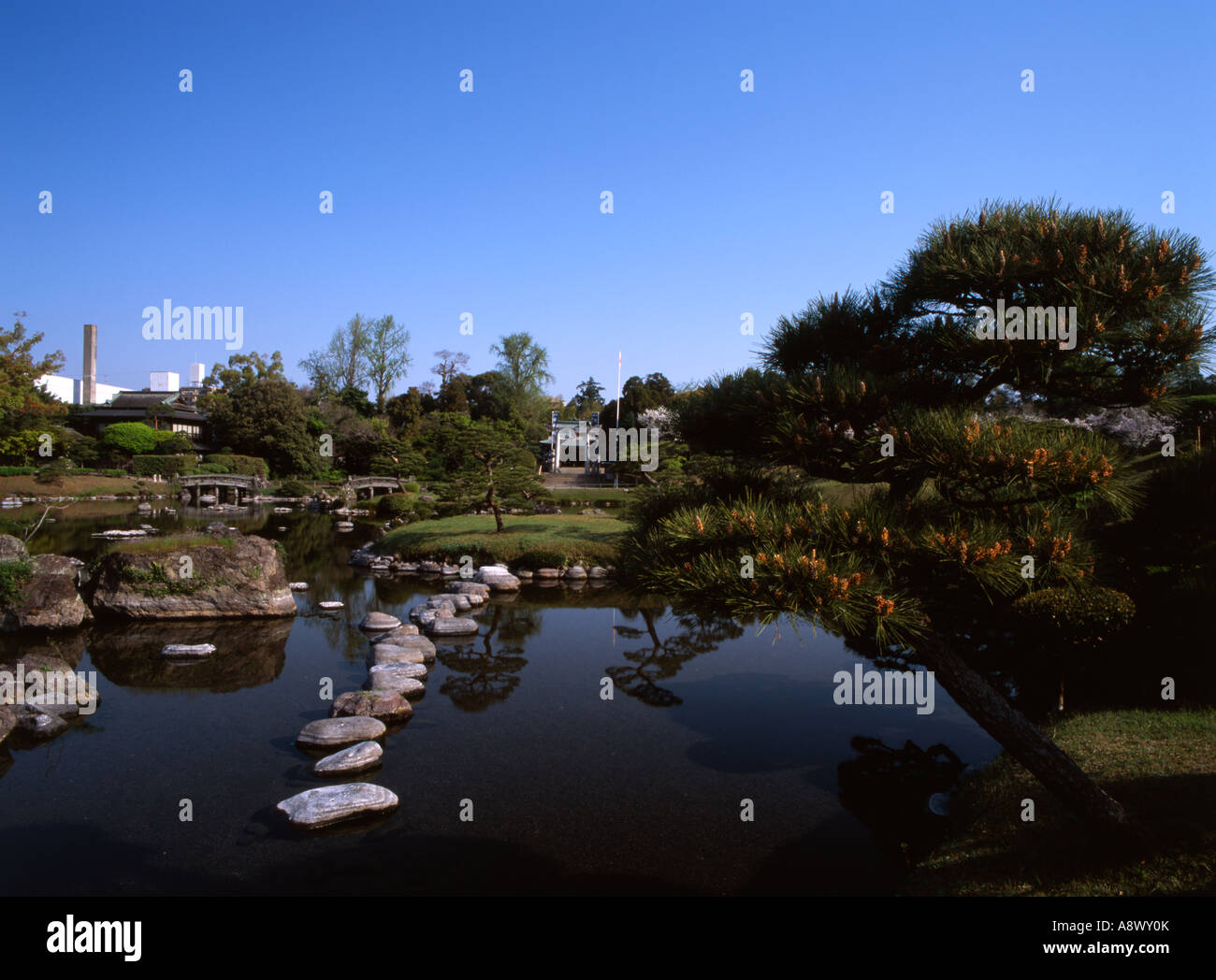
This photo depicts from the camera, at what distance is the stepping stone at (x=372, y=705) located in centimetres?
1073

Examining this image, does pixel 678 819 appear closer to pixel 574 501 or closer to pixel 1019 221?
pixel 1019 221

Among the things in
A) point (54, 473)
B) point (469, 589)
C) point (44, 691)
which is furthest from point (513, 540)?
point (54, 473)

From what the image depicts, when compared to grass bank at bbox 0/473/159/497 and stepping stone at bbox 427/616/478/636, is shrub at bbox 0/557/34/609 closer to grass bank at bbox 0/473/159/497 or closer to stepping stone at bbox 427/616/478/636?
stepping stone at bbox 427/616/478/636

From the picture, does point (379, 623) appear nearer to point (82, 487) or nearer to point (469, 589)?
point (469, 589)

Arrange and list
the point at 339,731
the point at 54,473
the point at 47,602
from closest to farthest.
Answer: the point at 339,731 < the point at 47,602 < the point at 54,473

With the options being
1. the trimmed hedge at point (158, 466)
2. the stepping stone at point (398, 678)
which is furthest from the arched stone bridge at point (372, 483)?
the stepping stone at point (398, 678)

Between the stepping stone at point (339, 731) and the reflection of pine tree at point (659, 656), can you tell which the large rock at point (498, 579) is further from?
the stepping stone at point (339, 731)

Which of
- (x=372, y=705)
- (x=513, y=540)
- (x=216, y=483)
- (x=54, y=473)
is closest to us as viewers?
(x=372, y=705)

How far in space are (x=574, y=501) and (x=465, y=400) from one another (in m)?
35.6

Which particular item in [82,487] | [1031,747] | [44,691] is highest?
[82,487]

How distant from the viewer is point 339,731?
9.95 metres

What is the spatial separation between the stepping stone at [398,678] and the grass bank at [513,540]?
9969 mm

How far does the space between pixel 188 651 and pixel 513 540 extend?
11.7 m
